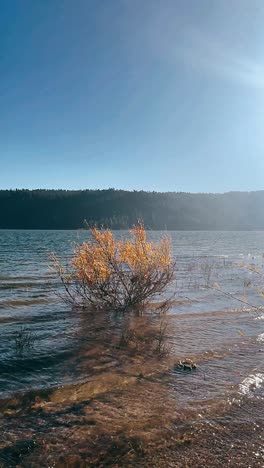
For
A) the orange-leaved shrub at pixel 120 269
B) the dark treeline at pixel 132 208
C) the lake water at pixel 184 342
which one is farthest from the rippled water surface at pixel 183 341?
the dark treeline at pixel 132 208

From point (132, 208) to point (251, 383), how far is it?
15446cm

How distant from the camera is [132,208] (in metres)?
162

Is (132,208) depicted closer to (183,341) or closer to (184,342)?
(183,341)

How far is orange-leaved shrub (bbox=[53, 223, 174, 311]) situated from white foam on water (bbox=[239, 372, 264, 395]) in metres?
5.98

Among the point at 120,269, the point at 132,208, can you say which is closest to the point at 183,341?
the point at 120,269

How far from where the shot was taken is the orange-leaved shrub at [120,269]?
13.3 m

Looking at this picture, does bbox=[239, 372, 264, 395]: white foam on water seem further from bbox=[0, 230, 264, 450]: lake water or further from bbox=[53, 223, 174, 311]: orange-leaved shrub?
A: bbox=[53, 223, 174, 311]: orange-leaved shrub

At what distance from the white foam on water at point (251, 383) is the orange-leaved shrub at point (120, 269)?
598cm

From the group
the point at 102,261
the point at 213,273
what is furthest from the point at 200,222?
the point at 102,261

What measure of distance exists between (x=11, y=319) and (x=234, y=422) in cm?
938

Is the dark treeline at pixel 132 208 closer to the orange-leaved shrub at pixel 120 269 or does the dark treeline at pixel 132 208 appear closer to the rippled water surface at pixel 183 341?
the rippled water surface at pixel 183 341

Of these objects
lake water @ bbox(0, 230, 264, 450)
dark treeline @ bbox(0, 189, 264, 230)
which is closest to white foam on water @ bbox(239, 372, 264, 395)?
lake water @ bbox(0, 230, 264, 450)

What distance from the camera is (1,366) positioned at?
28.6ft

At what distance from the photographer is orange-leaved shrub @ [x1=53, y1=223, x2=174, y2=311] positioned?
43.7 ft
